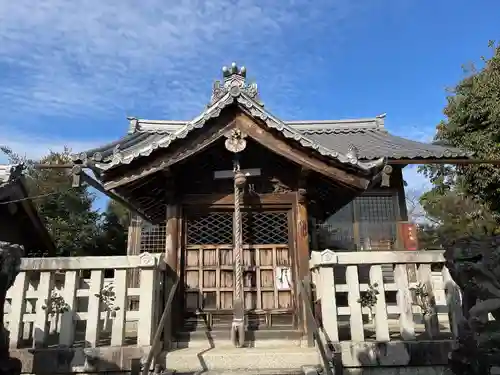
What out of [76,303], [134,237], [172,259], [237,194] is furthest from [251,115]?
[134,237]

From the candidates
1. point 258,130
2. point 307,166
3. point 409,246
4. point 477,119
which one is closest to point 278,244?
point 307,166

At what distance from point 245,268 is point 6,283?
14.9 feet

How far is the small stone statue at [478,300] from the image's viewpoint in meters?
4.31

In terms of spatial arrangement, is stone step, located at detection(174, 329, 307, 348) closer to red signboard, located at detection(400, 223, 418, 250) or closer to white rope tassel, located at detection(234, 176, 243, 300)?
white rope tassel, located at detection(234, 176, 243, 300)

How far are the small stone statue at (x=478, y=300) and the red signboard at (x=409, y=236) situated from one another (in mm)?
9534

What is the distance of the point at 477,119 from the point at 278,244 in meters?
11.9

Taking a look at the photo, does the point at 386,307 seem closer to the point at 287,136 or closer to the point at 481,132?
the point at 287,136

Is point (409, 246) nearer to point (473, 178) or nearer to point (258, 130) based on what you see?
point (473, 178)

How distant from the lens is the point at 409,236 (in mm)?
13758

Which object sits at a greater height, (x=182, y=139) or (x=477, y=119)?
(x=477, y=119)

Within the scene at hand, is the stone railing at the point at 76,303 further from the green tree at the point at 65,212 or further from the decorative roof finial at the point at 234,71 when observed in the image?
the green tree at the point at 65,212

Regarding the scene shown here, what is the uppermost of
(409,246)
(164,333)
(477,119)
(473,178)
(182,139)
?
(477,119)

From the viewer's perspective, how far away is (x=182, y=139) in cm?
767

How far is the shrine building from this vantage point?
A: 25.1 ft
